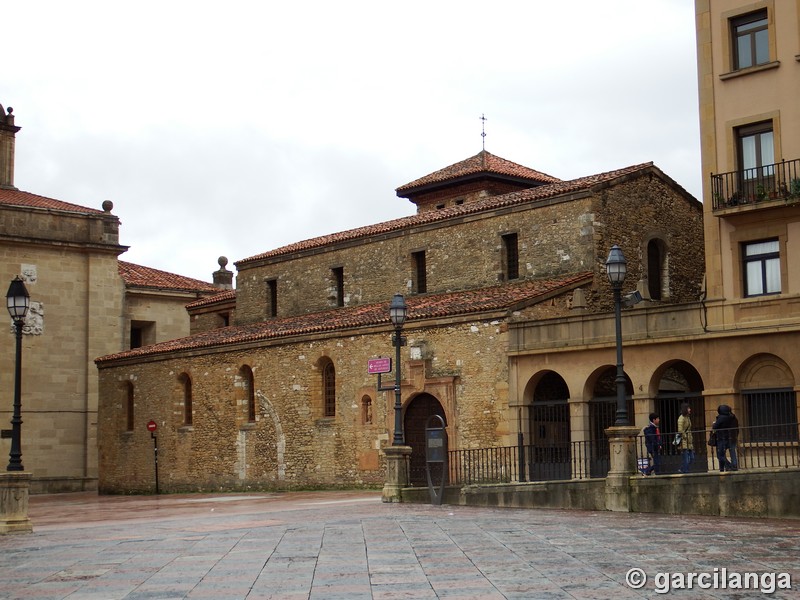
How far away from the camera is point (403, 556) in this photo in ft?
46.1

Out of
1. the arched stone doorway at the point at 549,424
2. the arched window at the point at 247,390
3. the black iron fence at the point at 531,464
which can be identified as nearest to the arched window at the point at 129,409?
the arched window at the point at 247,390

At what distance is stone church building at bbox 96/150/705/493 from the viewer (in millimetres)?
32156

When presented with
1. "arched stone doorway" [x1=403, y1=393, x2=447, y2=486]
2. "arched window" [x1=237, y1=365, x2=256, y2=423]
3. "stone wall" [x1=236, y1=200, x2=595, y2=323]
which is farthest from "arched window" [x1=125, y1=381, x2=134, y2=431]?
"arched stone doorway" [x1=403, y1=393, x2=447, y2=486]

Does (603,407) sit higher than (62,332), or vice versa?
(62,332)

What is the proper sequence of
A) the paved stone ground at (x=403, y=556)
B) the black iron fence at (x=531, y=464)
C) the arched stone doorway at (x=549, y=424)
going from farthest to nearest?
1. the arched stone doorway at (x=549, y=424)
2. the black iron fence at (x=531, y=464)
3. the paved stone ground at (x=403, y=556)

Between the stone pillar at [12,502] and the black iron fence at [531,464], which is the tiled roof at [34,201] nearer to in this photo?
the black iron fence at [531,464]

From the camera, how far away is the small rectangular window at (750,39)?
29109mm

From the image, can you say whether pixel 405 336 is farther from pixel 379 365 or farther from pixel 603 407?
pixel 603 407

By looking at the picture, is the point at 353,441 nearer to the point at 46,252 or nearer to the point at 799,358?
the point at 799,358

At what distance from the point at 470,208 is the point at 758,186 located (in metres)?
11.7

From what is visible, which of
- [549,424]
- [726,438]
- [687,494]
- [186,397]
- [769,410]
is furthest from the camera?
[186,397]


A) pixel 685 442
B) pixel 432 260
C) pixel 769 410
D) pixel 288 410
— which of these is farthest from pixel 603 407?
pixel 288 410

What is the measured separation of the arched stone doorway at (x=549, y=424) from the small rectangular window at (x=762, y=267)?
5826 millimetres

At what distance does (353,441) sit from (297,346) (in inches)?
167
